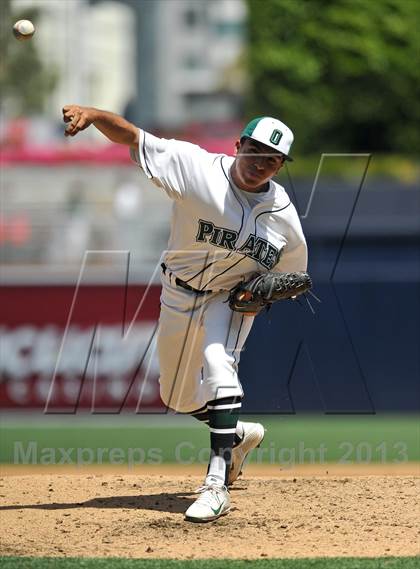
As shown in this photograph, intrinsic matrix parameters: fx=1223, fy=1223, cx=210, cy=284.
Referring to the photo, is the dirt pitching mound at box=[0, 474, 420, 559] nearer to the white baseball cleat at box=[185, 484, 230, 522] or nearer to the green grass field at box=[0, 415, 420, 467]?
the white baseball cleat at box=[185, 484, 230, 522]

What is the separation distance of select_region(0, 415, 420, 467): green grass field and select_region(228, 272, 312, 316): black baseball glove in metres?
3.00

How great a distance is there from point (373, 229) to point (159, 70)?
10756 mm

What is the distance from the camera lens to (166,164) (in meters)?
6.12

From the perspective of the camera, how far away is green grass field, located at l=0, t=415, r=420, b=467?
31.2 ft

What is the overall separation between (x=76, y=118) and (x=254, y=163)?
35.8 inches

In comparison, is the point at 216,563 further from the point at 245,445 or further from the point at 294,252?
the point at 294,252

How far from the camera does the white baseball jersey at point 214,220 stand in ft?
20.0

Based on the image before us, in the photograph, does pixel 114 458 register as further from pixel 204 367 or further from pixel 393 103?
pixel 393 103

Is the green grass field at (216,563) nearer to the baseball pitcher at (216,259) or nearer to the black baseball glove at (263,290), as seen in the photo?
the baseball pitcher at (216,259)

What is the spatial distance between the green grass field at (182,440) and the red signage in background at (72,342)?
1.02 ft

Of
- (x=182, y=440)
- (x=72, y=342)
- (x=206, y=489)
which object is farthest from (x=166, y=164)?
(x=72, y=342)

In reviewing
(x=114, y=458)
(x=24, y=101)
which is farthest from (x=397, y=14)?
(x=114, y=458)

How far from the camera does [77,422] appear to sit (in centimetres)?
1182

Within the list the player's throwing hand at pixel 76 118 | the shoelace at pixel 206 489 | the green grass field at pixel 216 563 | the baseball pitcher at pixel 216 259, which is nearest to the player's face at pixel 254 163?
the baseball pitcher at pixel 216 259
